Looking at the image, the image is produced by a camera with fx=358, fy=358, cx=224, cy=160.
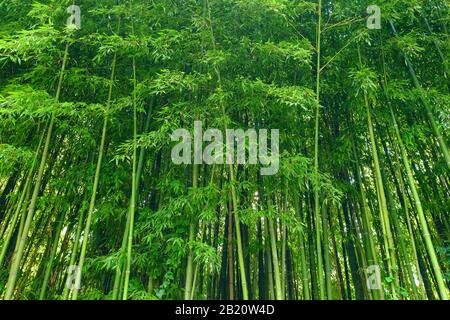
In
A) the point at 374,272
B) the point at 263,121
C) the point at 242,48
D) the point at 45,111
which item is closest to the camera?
the point at 45,111

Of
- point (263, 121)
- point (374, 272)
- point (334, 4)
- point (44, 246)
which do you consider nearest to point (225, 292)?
point (374, 272)

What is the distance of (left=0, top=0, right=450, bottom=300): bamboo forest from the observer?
109 inches

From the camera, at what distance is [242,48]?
121 inches

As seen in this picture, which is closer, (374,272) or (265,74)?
(374,272)

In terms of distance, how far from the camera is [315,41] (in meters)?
3.55

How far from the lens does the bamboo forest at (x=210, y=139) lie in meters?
2.77

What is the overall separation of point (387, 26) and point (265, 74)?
4.23 feet

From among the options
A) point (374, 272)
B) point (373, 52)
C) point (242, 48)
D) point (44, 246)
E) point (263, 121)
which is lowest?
point (374, 272)

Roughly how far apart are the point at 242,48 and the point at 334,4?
1074 mm

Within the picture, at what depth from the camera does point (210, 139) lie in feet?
9.68

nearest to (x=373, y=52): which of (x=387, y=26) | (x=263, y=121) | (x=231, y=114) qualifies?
(x=387, y=26)

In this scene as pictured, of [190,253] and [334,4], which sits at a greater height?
[334,4]
